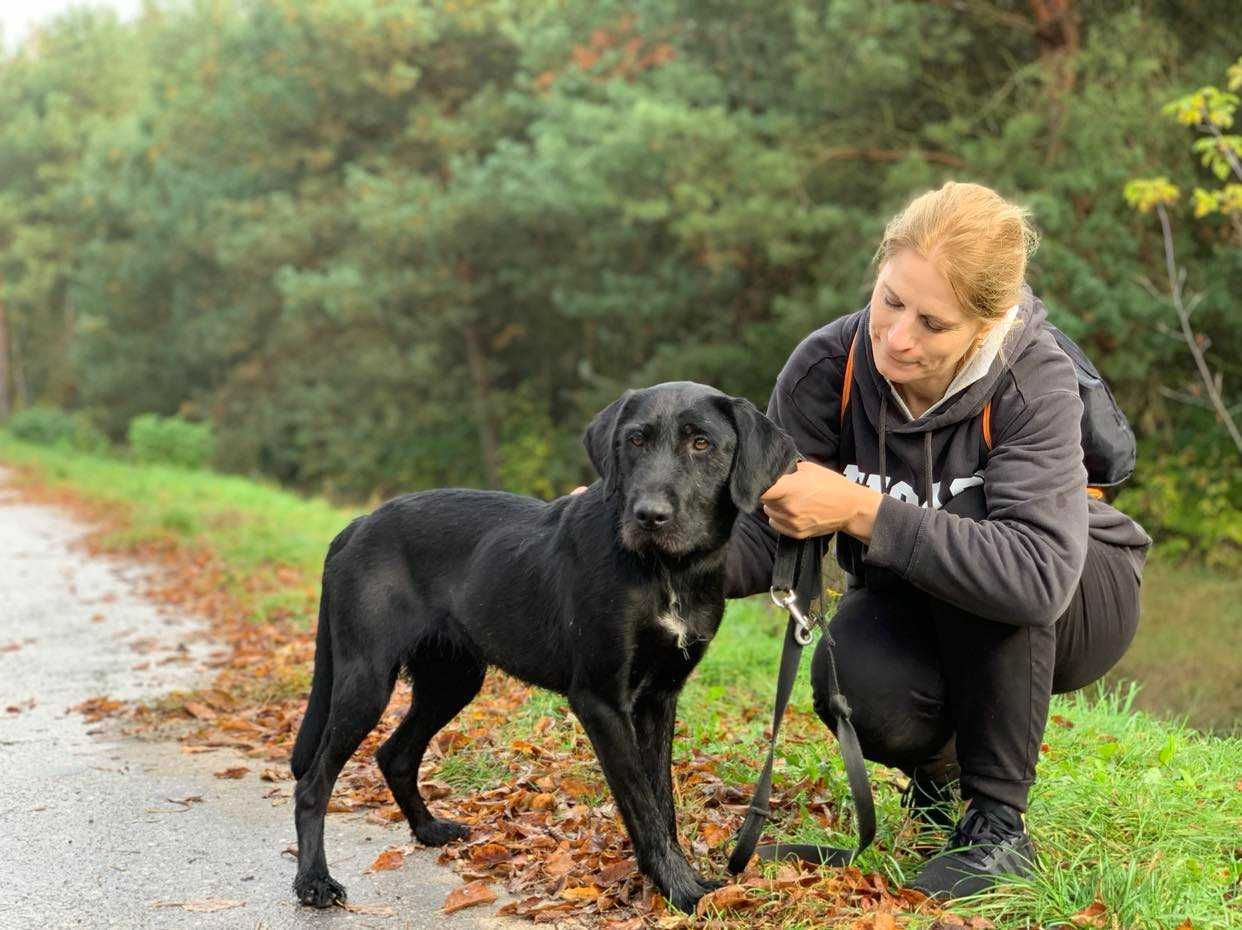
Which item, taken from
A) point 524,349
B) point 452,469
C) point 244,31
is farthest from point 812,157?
point 244,31

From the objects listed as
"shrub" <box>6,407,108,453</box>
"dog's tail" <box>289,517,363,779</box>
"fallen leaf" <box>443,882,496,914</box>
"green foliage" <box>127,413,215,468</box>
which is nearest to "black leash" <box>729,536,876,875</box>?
"fallen leaf" <box>443,882,496,914</box>

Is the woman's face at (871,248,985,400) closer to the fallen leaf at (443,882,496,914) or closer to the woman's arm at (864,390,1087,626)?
the woman's arm at (864,390,1087,626)

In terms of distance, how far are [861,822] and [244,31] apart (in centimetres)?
2798

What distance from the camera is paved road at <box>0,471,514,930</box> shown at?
359cm

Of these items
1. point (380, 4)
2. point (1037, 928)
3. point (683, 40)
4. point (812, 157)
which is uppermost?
point (380, 4)

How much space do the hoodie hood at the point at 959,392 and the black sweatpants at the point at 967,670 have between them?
0.52 meters

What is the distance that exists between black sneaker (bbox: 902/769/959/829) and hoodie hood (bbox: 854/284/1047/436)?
3.67ft

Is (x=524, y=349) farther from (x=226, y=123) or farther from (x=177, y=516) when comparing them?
(x=177, y=516)

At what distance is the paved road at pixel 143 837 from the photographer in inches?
141

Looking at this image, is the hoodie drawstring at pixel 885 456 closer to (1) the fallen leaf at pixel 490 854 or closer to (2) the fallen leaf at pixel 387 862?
(1) the fallen leaf at pixel 490 854

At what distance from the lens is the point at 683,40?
18.6 metres

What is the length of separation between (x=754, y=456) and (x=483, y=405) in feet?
74.5

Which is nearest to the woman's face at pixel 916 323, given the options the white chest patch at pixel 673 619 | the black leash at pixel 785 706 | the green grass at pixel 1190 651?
the black leash at pixel 785 706

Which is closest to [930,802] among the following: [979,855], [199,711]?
[979,855]
